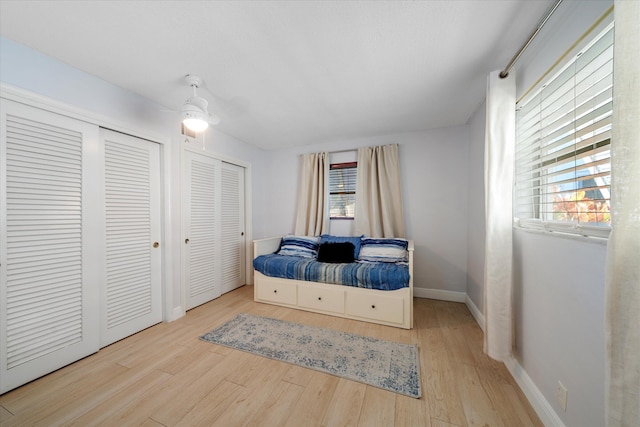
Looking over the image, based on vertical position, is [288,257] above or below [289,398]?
above

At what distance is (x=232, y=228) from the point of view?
347cm

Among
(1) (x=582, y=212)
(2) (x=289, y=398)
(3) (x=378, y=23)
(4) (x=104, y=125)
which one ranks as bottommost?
(2) (x=289, y=398)

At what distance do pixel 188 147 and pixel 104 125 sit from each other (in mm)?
794

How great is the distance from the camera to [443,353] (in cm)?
191

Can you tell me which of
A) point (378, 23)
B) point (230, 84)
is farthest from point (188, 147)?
point (378, 23)

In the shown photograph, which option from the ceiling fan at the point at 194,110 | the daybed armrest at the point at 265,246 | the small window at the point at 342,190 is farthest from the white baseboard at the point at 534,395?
the ceiling fan at the point at 194,110

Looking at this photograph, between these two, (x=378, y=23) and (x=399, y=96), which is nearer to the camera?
(x=378, y=23)

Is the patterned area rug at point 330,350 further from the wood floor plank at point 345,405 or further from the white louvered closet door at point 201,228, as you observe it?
the white louvered closet door at point 201,228

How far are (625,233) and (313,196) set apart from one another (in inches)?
126

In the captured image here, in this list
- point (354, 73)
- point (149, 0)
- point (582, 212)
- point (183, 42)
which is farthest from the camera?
point (354, 73)

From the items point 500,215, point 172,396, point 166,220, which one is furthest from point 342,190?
point 172,396

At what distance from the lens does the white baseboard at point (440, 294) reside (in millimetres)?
3024

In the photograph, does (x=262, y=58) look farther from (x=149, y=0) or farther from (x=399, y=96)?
(x=399, y=96)

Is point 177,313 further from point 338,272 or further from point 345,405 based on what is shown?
point 345,405
